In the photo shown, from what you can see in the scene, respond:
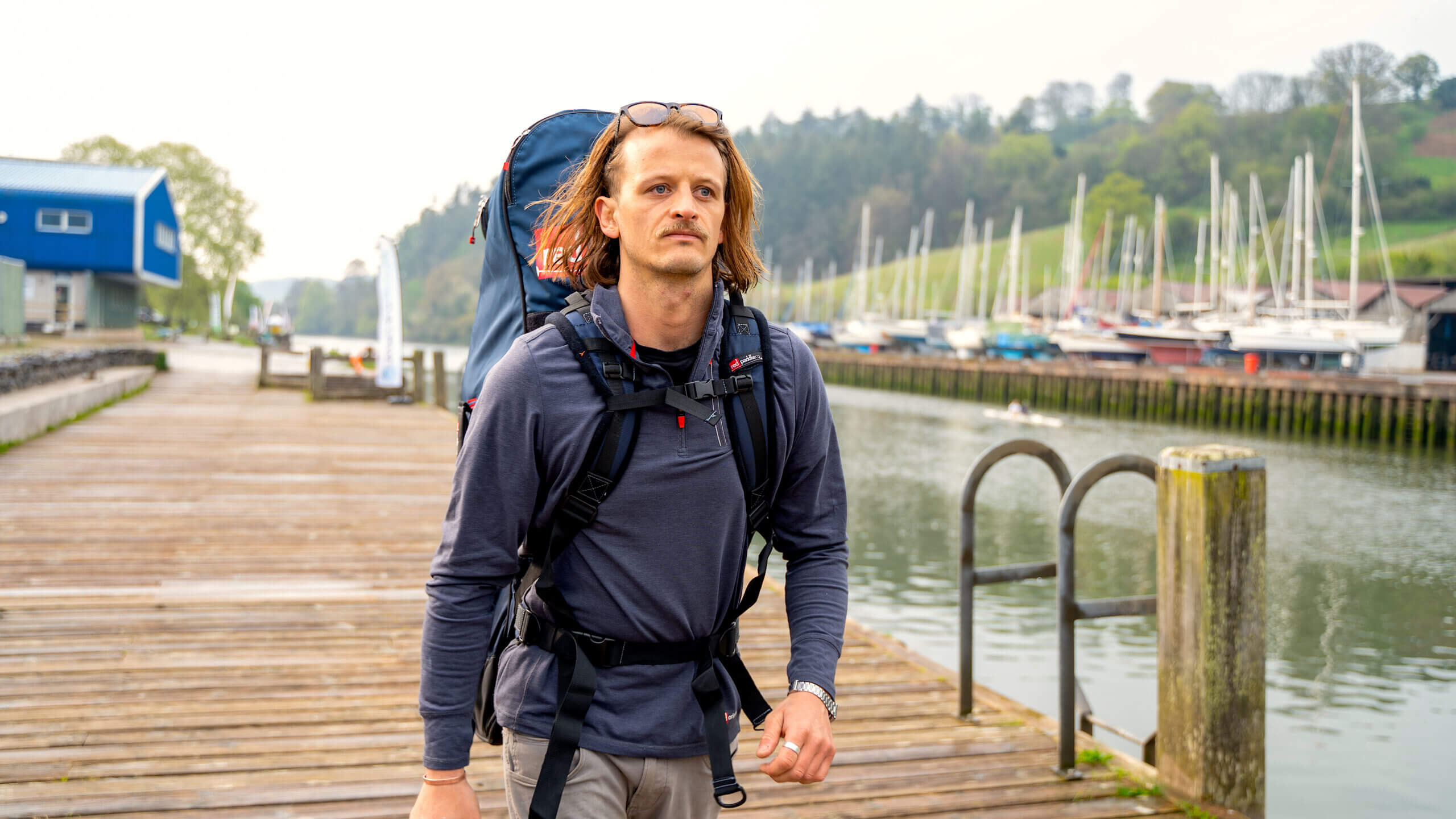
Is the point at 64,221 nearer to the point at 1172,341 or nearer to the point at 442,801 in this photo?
the point at 442,801

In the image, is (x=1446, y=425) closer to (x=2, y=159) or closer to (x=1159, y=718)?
(x=1159, y=718)

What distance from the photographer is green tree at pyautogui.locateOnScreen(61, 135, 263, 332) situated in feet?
201

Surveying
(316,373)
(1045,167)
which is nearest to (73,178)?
(316,373)

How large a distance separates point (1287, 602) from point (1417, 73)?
516ft

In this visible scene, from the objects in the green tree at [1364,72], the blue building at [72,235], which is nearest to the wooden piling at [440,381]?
the blue building at [72,235]

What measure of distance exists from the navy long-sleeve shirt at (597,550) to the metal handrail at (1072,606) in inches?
94.1

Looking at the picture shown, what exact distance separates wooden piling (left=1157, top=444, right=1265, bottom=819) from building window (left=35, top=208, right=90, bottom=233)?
3838 cm

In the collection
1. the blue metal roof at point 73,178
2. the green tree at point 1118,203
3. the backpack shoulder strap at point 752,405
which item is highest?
the green tree at point 1118,203

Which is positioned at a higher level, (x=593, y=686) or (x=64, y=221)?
(x=64, y=221)

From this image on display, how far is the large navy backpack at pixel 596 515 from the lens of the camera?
1.77m

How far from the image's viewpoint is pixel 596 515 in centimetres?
178

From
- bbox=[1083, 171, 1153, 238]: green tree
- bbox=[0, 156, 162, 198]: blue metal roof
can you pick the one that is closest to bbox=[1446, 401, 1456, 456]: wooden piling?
bbox=[0, 156, 162, 198]: blue metal roof

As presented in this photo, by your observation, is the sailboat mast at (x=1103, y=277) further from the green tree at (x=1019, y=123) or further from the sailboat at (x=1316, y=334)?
the green tree at (x=1019, y=123)

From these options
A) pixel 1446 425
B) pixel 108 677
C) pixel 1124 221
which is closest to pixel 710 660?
pixel 108 677
